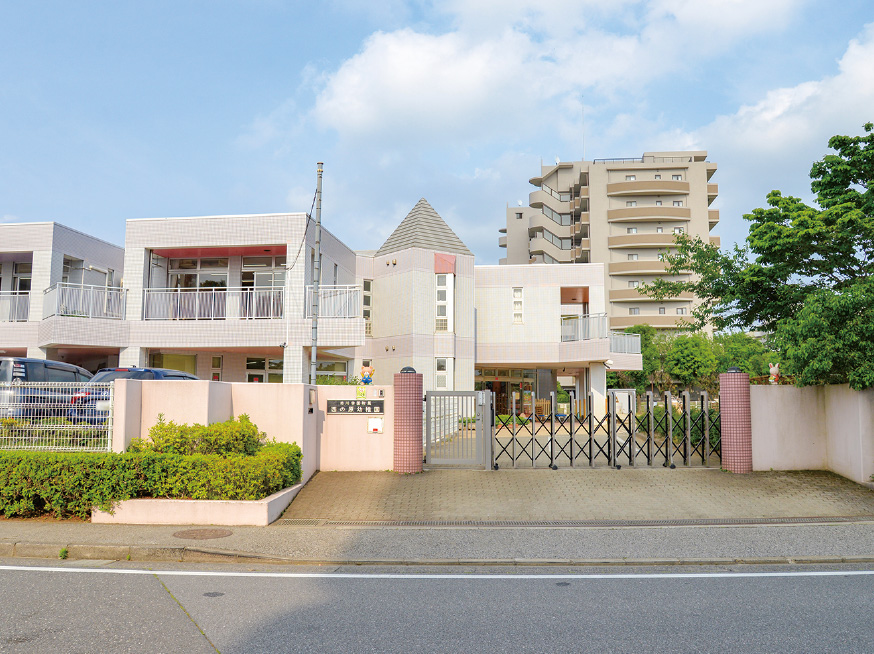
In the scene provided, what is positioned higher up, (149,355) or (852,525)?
(149,355)

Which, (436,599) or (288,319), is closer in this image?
(436,599)

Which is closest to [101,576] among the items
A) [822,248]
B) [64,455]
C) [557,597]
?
[64,455]

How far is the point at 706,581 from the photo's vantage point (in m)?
7.34

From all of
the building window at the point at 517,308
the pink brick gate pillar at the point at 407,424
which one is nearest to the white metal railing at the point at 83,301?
the pink brick gate pillar at the point at 407,424

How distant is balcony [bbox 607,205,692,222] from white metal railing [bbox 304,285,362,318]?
2096 inches

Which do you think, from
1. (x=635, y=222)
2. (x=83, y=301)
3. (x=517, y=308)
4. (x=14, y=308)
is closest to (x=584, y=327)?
(x=517, y=308)

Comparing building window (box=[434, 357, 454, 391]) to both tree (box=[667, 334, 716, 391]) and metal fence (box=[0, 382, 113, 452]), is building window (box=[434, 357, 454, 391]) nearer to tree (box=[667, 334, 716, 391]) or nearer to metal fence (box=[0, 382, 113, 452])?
metal fence (box=[0, 382, 113, 452])

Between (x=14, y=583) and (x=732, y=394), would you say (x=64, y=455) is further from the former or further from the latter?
(x=732, y=394)

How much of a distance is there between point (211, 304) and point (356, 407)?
928 centimetres

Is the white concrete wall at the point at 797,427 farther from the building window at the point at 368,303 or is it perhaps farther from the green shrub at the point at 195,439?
the building window at the point at 368,303

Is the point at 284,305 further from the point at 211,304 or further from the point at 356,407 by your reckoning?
the point at 356,407

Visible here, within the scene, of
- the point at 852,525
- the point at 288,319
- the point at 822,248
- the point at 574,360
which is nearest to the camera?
the point at 852,525

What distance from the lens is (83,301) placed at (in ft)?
69.5

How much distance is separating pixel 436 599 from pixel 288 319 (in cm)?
1502
